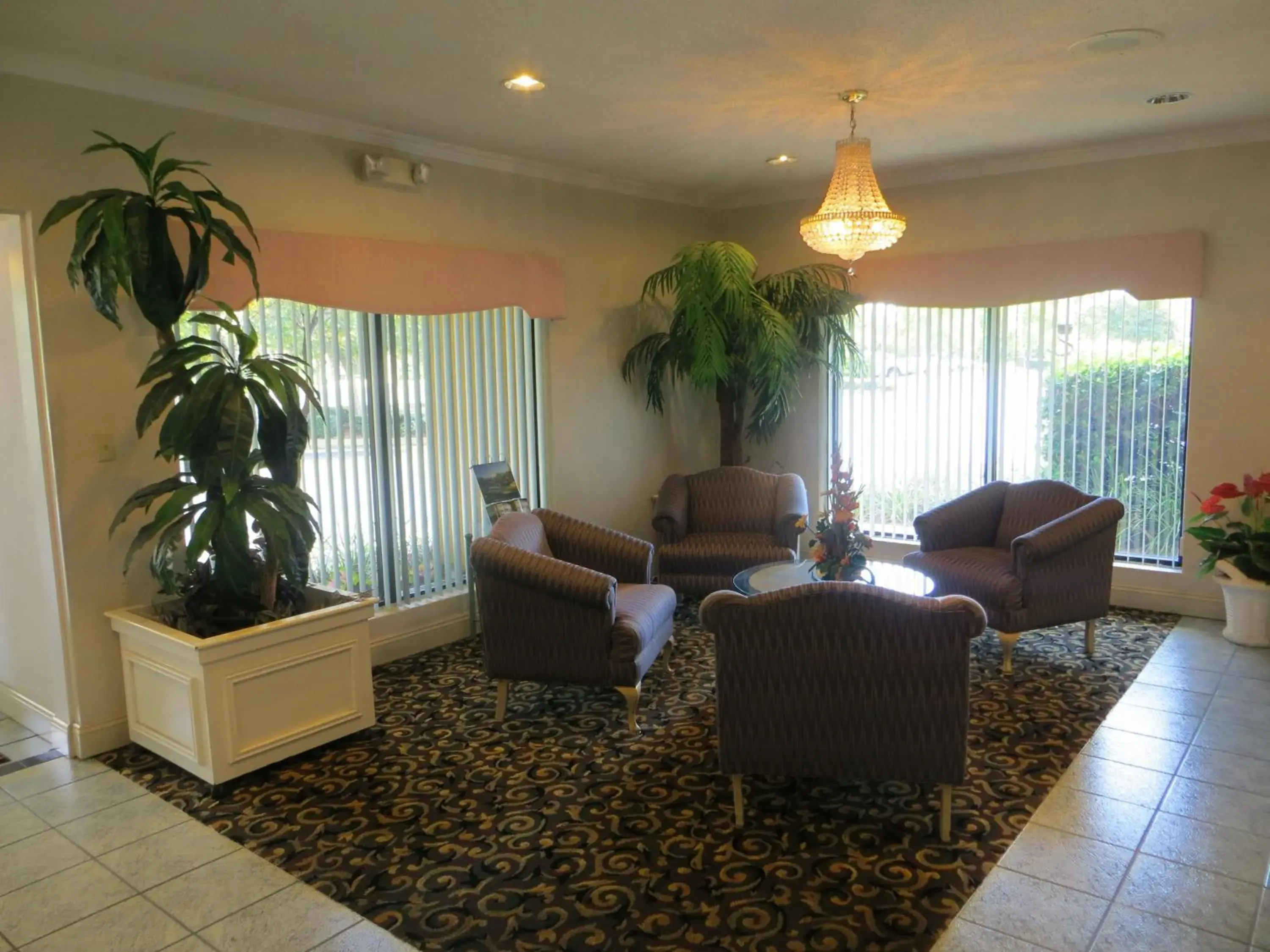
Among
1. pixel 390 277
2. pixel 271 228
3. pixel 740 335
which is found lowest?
pixel 740 335

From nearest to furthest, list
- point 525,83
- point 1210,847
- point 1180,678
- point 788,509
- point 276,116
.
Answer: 1. point 1210,847
2. point 525,83
3. point 276,116
4. point 1180,678
5. point 788,509

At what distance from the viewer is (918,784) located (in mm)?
3094

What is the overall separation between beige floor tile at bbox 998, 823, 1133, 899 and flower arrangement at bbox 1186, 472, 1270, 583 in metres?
2.58

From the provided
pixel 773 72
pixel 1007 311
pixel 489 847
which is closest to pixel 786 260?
pixel 1007 311

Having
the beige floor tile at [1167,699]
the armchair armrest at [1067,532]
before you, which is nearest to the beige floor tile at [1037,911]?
the beige floor tile at [1167,699]

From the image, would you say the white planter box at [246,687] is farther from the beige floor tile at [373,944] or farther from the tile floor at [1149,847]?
the tile floor at [1149,847]

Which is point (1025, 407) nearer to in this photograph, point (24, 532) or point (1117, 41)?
point (1117, 41)

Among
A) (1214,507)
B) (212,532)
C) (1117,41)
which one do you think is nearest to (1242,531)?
(1214,507)

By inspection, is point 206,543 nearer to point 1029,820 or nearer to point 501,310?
point 501,310

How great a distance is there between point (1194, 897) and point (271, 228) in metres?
4.28

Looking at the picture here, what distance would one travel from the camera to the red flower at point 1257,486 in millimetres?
4613

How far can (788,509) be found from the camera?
5539 millimetres

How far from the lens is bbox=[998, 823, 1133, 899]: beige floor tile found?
104 inches

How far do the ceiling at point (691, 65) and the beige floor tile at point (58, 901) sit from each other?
108 inches
